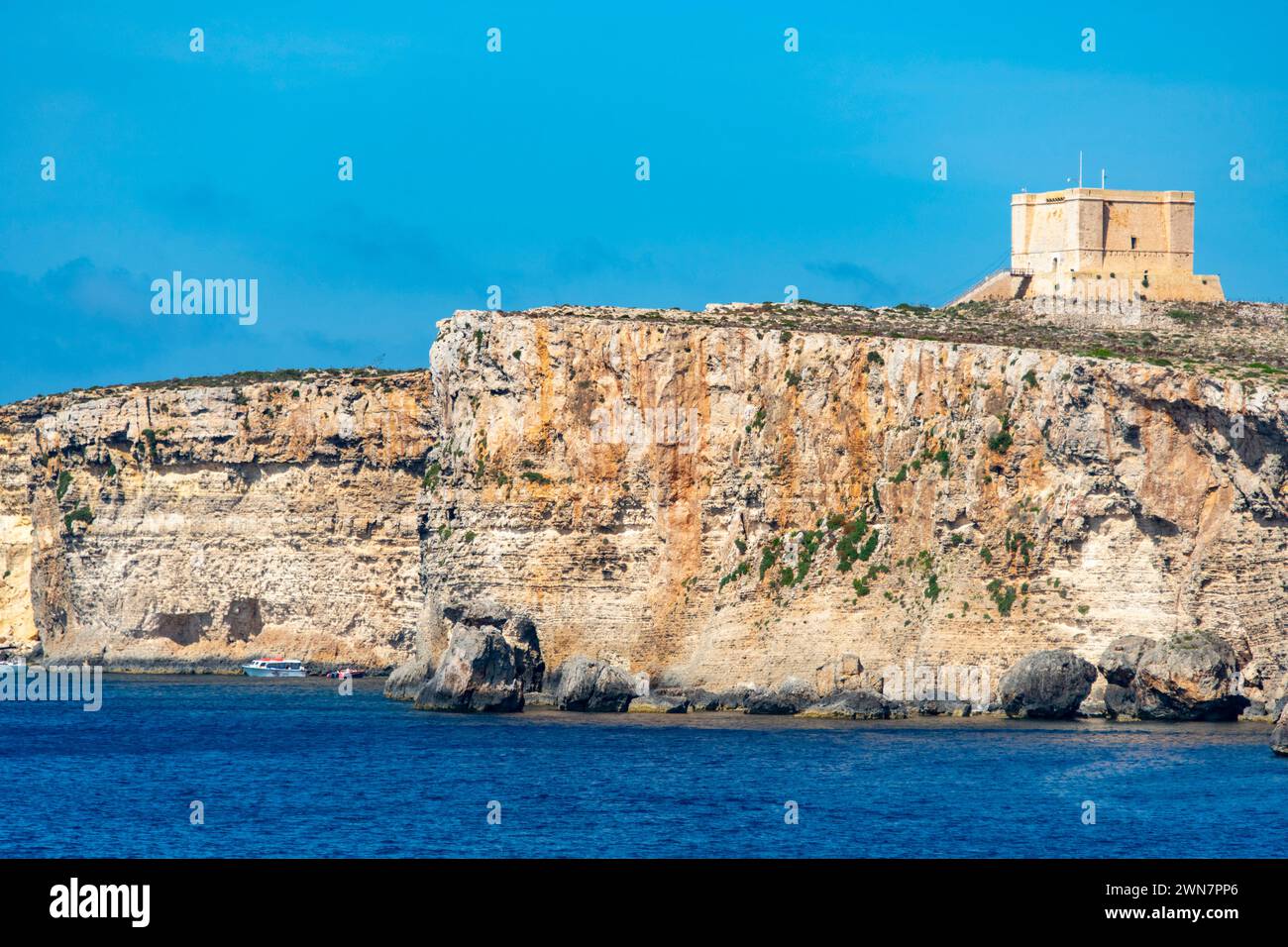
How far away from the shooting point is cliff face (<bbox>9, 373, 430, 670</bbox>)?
9406 cm

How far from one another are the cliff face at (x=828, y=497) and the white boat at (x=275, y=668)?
53.2 ft

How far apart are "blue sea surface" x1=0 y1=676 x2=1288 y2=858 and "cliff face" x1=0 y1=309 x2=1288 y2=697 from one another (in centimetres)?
337

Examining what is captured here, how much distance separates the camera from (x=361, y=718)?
69.9 m

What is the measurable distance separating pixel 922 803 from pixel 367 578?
165ft

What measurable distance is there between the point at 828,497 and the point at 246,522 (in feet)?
116

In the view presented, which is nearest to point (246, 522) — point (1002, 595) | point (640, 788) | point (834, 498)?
point (834, 498)

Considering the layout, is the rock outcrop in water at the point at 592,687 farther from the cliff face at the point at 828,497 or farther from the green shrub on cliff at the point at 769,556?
the green shrub on cliff at the point at 769,556

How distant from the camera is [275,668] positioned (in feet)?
309

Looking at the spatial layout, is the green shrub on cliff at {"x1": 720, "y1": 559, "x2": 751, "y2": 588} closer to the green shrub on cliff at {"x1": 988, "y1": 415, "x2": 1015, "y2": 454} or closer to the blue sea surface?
the blue sea surface

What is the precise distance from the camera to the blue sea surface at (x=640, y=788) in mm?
42406

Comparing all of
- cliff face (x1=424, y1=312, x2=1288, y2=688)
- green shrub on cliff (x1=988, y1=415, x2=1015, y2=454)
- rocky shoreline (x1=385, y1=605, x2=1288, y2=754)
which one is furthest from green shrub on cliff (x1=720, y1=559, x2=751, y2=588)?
green shrub on cliff (x1=988, y1=415, x2=1015, y2=454)

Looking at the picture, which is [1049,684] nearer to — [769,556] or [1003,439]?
[1003,439]
